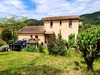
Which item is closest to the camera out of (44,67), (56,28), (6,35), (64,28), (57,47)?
(44,67)

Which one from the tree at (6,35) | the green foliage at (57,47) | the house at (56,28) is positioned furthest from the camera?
the tree at (6,35)

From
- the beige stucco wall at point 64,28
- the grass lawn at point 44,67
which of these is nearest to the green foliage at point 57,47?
the grass lawn at point 44,67

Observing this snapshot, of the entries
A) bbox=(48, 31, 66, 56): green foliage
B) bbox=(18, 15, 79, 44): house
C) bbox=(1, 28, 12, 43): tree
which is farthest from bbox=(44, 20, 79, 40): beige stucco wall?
bbox=(1, 28, 12, 43): tree

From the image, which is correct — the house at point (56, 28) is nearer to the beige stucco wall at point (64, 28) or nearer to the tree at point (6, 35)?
the beige stucco wall at point (64, 28)

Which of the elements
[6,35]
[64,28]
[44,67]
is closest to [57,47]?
[44,67]

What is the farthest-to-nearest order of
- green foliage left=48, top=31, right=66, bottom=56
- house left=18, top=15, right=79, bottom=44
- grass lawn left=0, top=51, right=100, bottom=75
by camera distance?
house left=18, top=15, right=79, bottom=44
green foliage left=48, top=31, right=66, bottom=56
grass lawn left=0, top=51, right=100, bottom=75

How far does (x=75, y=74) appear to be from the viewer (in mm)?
4898

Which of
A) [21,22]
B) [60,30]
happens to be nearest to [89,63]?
[21,22]

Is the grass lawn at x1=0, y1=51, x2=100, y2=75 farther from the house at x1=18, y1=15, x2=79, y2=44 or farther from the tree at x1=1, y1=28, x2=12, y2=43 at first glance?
the tree at x1=1, y1=28, x2=12, y2=43

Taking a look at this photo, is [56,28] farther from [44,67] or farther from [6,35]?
[6,35]

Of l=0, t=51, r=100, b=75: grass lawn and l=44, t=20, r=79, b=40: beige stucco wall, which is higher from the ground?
l=44, t=20, r=79, b=40: beige stucco wall

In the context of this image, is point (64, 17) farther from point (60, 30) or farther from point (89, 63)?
point (89, 63)

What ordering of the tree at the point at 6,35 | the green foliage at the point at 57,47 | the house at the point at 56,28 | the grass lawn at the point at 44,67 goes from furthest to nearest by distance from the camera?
the tree at the point at 6,35 < the house at the point at 56,28 < the green foliage at the point at 57,47 < the grass lawn at the point at 44,67

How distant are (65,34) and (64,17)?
15.4 ft
